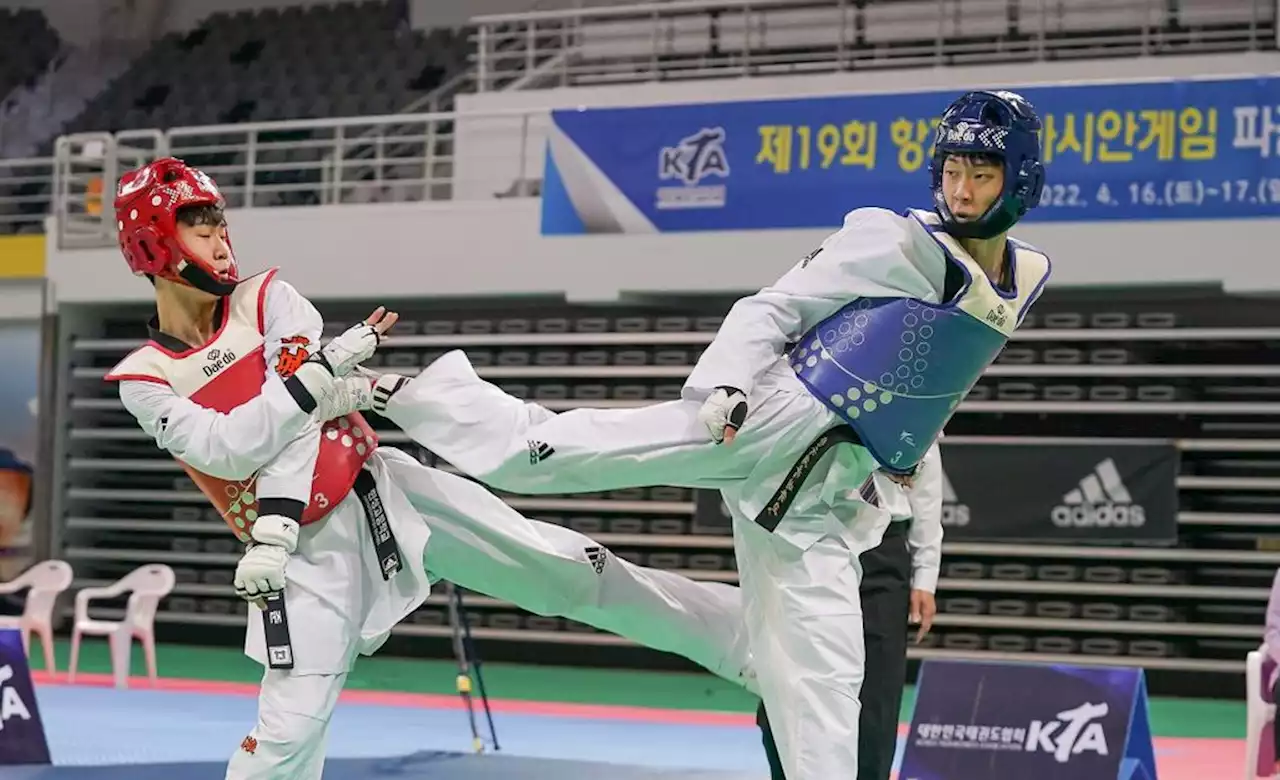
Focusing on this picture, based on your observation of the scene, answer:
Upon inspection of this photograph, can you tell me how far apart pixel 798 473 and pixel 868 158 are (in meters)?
6.82

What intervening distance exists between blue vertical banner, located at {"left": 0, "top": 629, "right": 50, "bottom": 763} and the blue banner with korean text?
5.65 metres

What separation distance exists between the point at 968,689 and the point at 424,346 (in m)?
8.04

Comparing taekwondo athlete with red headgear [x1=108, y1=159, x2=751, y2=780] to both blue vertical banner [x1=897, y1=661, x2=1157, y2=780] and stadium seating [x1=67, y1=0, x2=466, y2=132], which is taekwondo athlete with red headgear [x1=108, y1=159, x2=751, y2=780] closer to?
blue vertical banner [x1=897, y1=661, x2=1157, y2=780]

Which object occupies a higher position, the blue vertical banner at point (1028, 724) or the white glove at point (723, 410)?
the white glove at point (723, 410)

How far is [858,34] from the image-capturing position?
13.9 m

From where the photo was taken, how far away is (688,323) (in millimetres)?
12586

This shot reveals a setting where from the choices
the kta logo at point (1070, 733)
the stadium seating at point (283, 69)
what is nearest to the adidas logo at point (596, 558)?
the kta logo at point (1070, 733)

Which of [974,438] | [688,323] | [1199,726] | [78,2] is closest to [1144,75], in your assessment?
[974,438]

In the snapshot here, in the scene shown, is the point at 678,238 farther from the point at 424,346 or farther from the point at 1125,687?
the point at 1125,687

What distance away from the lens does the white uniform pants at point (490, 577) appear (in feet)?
14.5

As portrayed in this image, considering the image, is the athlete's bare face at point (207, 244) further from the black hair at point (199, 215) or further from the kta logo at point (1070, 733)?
the kta logo at point (1070, 733)

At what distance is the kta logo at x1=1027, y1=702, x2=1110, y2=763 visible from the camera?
5848 mm

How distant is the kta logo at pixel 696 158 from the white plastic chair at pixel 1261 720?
5450 mm

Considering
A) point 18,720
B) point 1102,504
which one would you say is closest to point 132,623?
point 18,720
